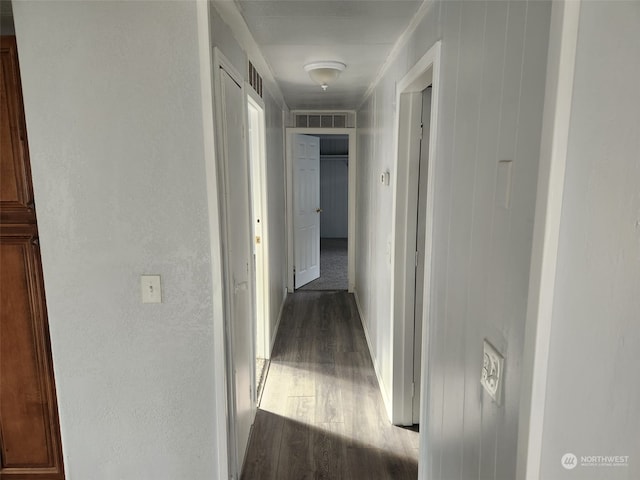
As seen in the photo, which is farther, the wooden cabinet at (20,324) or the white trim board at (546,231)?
the wooden cabinet at (20,324)

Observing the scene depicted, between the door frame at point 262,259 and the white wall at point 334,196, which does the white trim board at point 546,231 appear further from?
the white wall at point 334,196

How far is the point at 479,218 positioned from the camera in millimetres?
1127

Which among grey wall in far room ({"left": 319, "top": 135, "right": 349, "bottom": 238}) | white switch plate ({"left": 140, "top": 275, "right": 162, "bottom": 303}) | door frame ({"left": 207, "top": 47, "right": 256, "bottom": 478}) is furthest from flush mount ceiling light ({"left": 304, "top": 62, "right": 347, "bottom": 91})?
grey wall in far room ({"left": 319, "top": 135, "right": 349, "bottom": 238})

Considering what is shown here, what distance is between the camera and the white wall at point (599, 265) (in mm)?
767

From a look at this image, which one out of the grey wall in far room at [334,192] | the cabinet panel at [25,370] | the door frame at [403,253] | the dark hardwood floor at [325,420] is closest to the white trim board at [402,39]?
the door frame at [403,253]

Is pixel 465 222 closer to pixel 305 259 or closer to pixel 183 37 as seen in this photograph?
pixel 183 37

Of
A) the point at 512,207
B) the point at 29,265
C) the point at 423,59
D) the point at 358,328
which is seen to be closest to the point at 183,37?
the point at 423,59

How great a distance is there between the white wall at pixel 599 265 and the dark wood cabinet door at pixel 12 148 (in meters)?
1.79

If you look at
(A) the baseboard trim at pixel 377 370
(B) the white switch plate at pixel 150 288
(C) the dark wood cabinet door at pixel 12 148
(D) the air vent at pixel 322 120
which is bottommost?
(A) the baseboard trim at pixel 377 370

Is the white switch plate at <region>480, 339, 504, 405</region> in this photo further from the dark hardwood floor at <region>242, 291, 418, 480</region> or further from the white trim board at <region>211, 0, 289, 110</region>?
the white trim board at <region>211, 0, 289, 110</region>

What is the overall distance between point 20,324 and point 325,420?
68.8 inches

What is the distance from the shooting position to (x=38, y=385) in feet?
5.51

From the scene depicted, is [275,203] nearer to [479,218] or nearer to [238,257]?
[238,257]

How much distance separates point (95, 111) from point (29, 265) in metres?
0.68
